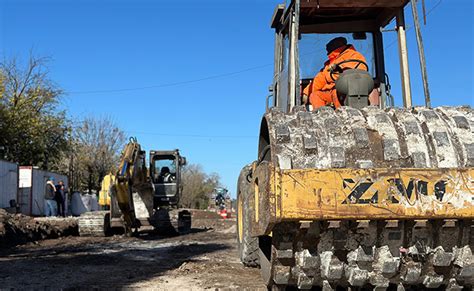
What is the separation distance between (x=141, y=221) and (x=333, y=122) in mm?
12328

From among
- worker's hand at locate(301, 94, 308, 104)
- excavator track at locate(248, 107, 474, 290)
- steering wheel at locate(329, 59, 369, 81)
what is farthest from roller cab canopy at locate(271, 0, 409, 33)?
excavator track at locate(248, 107, 474, 290)

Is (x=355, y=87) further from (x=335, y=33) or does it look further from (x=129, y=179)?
(x=129, y=179)

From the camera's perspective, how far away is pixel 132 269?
772cm

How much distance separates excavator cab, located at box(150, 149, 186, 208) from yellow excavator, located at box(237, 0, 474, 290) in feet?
46.2

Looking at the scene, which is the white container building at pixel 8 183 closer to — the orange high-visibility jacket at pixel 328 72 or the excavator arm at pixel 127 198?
the excavator arm at pixel 127 198

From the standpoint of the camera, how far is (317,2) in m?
5.95

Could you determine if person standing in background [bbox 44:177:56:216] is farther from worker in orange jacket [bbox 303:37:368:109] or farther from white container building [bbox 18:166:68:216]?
worker in orange jacket [bbox 303:37:368:109]

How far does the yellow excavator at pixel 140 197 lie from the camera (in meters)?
13.9

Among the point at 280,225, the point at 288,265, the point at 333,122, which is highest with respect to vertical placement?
the point at 333,122

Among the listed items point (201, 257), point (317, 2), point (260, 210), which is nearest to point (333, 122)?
point (260, 210)

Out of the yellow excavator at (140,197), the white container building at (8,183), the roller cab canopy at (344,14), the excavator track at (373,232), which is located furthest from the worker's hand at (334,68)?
the white container building at (8,183)

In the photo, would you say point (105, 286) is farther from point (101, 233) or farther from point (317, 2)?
point (101, 233)

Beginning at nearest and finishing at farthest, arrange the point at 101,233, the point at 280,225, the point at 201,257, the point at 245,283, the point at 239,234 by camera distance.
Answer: the point at 280,225 → the point at 245,283 → the point at 239,234 → the point at 201,257 → the point at 101,233

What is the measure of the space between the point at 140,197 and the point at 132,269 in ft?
27.8
